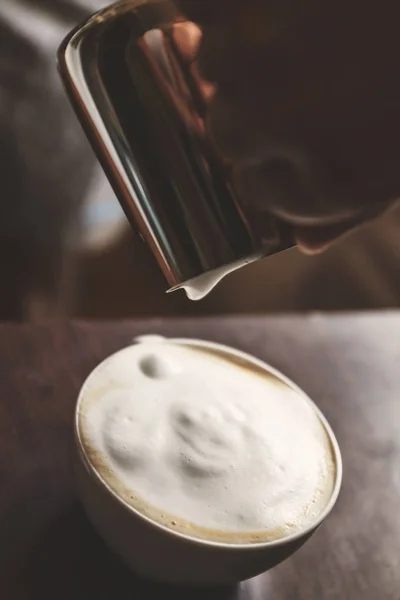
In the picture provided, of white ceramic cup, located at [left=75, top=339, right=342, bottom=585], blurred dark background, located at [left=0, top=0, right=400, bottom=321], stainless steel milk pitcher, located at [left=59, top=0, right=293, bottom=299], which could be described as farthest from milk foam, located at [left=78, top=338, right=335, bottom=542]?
blurred dark background, located at [left=0, top=0, right=400, bottom=321]

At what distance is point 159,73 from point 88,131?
0.04m

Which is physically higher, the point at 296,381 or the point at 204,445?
the point at 204,445

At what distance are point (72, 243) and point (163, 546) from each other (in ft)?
2.44

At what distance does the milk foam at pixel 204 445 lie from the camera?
420mm

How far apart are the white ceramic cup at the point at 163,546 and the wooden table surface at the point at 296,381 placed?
1.5 inches

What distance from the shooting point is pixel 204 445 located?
1.47ft

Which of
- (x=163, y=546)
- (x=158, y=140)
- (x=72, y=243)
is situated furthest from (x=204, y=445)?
(x=72, y=243)

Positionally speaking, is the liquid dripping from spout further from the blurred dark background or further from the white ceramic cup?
the blurred dark background

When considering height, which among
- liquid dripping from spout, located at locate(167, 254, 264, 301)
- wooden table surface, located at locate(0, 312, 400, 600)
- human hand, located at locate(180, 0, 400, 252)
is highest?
human hand, located at locate(180, 0, 400, 252)

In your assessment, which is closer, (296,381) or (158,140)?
(158,140)

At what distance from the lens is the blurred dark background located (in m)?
0.95

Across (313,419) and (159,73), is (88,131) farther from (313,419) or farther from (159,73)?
(313,419)

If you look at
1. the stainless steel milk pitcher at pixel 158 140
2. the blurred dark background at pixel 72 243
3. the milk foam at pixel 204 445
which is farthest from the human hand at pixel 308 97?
the blurred dark background at pixel 72 243

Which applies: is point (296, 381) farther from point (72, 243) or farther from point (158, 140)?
point (72, 243)
